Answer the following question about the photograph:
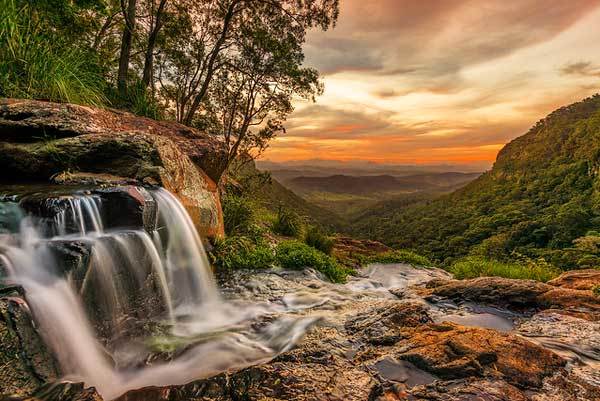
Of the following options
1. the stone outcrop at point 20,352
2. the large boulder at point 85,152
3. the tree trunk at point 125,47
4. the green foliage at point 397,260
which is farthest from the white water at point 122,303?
the green foliage at point 397,260

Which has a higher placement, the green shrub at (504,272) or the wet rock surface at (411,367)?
the wet rock surface at (411,367)

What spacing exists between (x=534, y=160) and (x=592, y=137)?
16.6 meters

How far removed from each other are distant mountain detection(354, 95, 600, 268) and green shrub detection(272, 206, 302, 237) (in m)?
13.8

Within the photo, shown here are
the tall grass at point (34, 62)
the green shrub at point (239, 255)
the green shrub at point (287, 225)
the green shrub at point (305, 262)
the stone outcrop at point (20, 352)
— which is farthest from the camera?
the green shrub at point (287, 225)

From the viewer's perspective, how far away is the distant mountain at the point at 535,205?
3419cm

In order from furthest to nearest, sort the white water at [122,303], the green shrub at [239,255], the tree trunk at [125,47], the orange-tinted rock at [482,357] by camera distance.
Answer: the tree trunk at [125,47]
the green shrub at [239,255]
the white water at [122,303]
the orange-tinted rock at [482,357]

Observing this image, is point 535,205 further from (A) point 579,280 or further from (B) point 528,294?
(B) point 528,294

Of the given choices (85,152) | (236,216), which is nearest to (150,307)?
(85,152)

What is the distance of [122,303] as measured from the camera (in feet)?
15.0

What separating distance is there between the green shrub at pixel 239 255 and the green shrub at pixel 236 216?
130 cm

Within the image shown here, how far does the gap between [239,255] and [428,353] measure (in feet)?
18.8

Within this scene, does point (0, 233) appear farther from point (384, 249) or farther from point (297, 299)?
point (384, 249)

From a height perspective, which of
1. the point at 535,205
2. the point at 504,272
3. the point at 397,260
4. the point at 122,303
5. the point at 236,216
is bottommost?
the point at 535,205

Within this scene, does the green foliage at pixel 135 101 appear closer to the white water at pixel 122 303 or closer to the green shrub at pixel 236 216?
the green shrub at pixel 236 216
